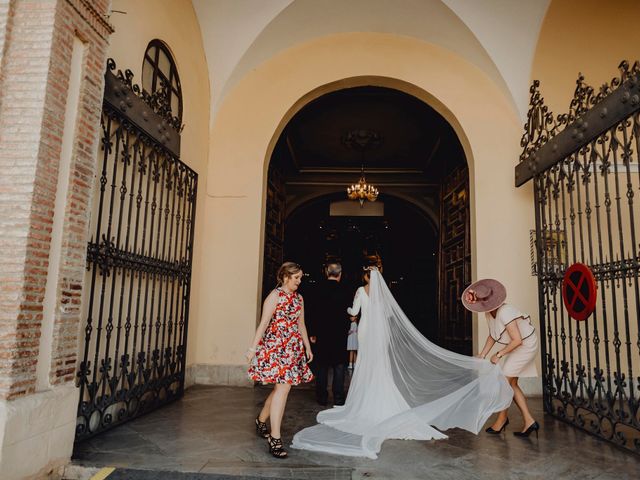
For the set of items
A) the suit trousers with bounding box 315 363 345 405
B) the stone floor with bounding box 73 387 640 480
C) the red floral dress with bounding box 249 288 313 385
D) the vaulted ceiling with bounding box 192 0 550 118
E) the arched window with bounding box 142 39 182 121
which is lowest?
the stone floor with bounding box 73 387 640 480

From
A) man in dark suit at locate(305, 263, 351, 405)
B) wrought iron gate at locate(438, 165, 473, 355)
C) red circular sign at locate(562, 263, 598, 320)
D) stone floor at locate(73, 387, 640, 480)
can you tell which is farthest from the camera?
wrought iron gate at locate(438, 165, 473, 355)

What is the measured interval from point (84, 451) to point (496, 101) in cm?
696

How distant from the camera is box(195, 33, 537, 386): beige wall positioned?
712 cm

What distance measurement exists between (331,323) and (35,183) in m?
3.76

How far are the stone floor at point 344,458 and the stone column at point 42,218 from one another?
1.97 ft

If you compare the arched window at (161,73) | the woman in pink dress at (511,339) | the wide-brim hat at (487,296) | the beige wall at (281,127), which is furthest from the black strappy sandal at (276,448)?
the arched window at (161,73)

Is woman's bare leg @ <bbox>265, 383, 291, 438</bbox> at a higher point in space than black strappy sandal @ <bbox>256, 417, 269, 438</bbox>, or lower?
higher

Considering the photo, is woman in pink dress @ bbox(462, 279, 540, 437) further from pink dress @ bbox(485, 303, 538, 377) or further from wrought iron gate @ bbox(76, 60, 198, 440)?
wrought iron gate @ bbox(76, 60, 198, 440)

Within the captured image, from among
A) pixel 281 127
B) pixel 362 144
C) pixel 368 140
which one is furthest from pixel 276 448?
pixel 362 144

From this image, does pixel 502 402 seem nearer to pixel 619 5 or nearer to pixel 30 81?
pixel 30 81

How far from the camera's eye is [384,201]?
46.1ft

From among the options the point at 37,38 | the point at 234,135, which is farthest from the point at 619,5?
the point at 37,38

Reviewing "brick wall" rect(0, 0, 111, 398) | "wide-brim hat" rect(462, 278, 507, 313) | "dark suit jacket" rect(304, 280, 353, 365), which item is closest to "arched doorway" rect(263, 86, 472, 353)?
"dark suit jacket" rect(304, 280, 353, 365)

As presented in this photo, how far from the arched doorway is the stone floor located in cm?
354
